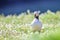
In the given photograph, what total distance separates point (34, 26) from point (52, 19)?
0.62 meters

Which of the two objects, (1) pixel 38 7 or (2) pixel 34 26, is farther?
(1) pixel 38 7

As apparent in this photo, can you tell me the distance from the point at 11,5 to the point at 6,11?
13cm

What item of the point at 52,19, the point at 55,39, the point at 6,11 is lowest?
the point at 55,39

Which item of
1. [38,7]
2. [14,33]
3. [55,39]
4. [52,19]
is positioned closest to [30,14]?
[38,7]

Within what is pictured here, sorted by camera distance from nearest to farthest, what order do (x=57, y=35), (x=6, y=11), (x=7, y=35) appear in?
(x=57, y=35), (x=7, y=35), (x=6, y=11)

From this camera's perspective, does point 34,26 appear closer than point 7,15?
Yes

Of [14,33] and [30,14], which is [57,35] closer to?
[14,33]

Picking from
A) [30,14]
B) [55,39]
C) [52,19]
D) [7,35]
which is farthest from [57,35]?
[30,14]

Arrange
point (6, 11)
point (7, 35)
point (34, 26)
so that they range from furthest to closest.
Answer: point (6, 11), point (34, 26), point (7, 35)

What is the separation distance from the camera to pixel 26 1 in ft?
9.92

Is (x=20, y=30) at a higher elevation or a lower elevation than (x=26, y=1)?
lower

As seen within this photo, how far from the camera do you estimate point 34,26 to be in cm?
205

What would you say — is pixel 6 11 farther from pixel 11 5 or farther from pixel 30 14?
pixel 30 14

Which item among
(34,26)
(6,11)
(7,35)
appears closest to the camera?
(7,35)
